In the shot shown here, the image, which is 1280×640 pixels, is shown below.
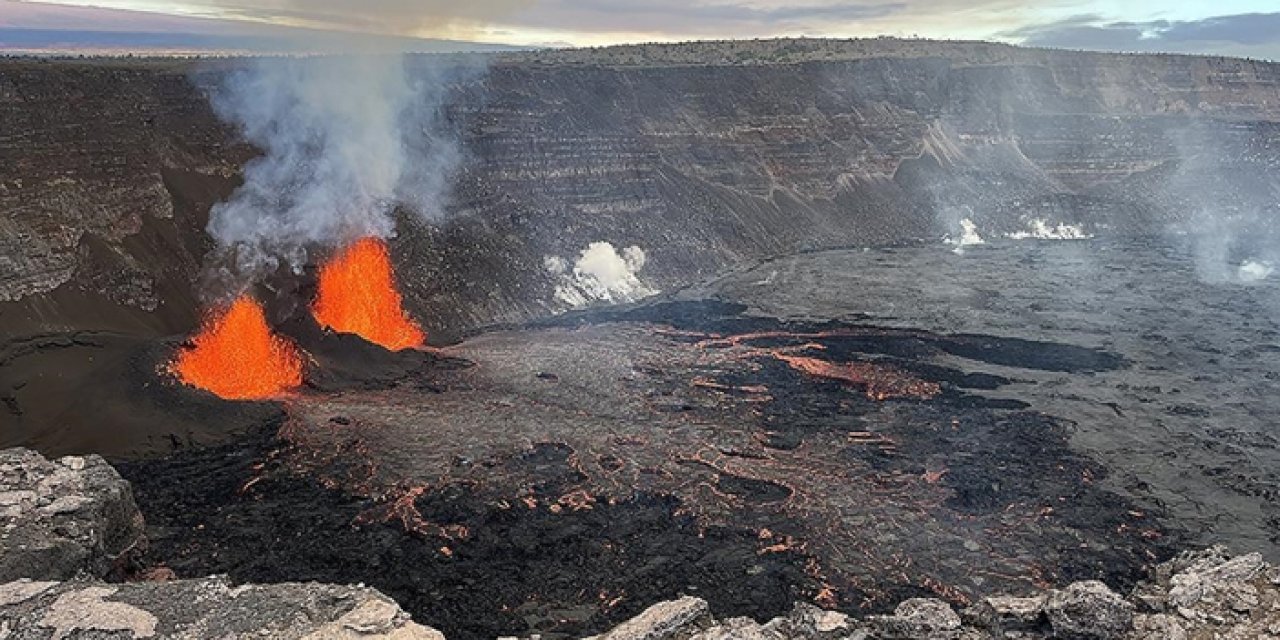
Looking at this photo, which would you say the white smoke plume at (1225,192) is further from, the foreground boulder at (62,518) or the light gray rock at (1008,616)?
the foreground boulder at (62,518)

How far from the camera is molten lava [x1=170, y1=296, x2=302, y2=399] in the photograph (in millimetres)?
28766

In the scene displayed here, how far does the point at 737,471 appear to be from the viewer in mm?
23812

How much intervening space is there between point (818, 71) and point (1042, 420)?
5194cm

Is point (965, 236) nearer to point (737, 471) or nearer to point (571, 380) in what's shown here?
point (571, 380)

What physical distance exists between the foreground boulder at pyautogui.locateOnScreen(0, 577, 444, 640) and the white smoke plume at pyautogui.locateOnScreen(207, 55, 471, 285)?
2453 cm

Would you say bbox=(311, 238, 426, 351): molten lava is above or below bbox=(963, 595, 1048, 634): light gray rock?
above

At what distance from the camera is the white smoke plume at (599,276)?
1801 inches

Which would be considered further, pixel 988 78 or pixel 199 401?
pixel 988 78

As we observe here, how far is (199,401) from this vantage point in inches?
1042

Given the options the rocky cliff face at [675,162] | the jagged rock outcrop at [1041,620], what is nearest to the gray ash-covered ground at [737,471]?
the jagged rock outcrop at [1041,620]

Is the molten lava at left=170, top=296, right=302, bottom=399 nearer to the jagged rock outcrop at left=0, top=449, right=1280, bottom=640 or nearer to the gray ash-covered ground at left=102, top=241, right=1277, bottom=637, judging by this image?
the gray ash-covered ground at left=102, top=241, right=1277, bottom=637

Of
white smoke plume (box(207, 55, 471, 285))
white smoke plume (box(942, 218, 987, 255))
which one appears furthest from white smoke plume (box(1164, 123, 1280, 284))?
white smoke plume (box(207, 55, 471, 285))

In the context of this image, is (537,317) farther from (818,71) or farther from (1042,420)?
(818,71)

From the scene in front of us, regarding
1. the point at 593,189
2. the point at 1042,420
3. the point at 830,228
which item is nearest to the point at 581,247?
the point at 593,189
